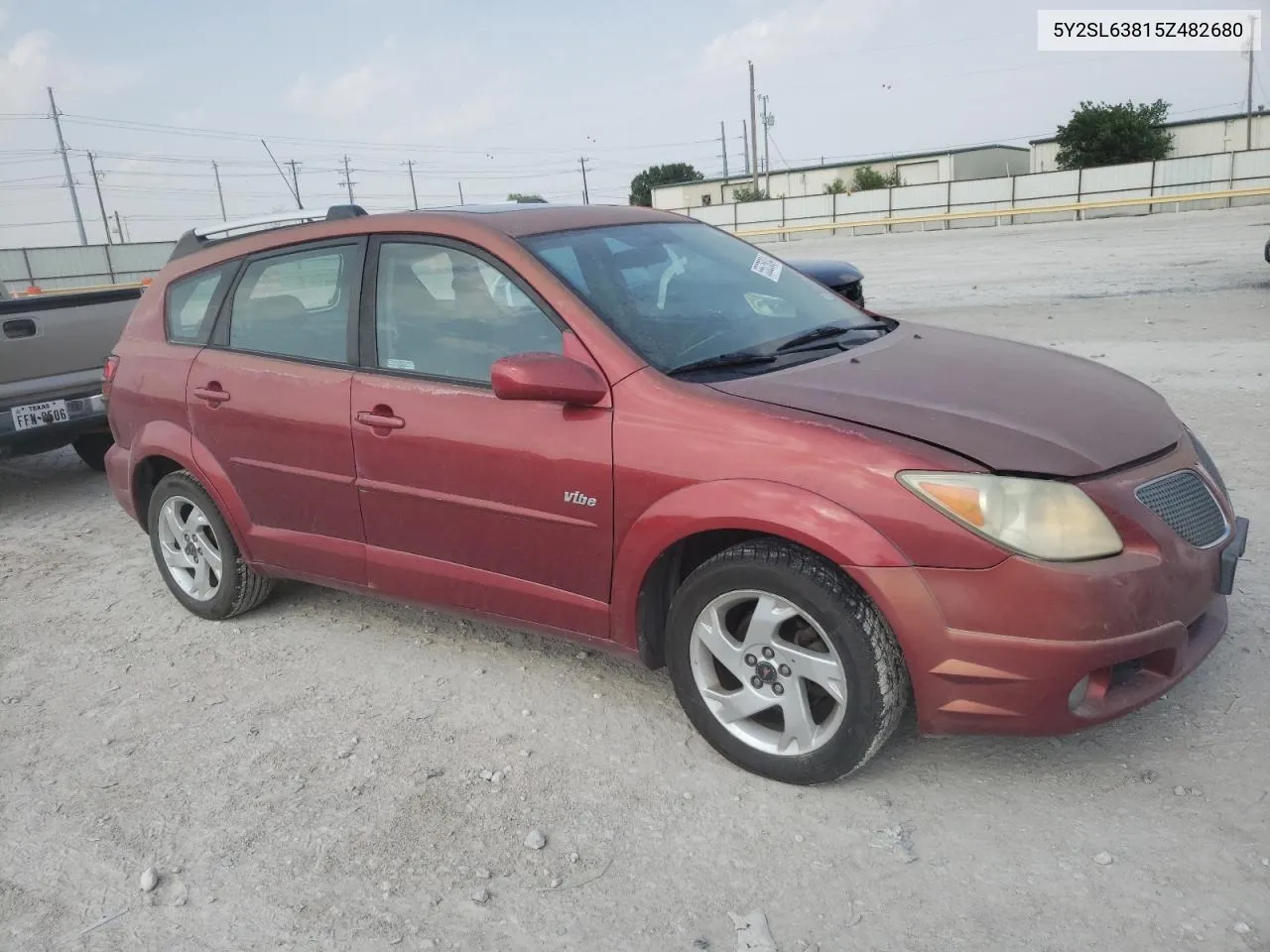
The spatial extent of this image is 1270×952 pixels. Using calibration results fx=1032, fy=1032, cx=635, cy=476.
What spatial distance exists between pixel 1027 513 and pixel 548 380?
1.38m

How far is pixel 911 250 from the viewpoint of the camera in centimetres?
2348

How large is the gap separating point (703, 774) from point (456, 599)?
1.11 metres

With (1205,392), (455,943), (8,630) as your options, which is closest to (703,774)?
(455,943)

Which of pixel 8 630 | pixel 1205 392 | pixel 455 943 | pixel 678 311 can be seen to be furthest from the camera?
pixel 1205 392

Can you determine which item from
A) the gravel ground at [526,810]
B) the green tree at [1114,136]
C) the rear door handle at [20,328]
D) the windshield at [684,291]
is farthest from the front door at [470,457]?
the green tree at [1114,136]

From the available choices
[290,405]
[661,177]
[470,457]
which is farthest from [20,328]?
[661,177]

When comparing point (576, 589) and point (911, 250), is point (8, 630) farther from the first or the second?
point (911, 250)

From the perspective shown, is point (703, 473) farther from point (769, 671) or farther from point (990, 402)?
point (990, 402)

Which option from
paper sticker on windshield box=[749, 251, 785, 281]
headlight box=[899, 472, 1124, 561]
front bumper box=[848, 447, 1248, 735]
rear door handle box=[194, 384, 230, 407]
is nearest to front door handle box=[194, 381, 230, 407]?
rear door handle box=[194, 384, 230, 407]

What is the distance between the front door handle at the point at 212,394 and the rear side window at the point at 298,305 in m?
0.19

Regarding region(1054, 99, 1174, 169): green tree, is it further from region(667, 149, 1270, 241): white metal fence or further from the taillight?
the taillight

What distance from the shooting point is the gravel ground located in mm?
2516

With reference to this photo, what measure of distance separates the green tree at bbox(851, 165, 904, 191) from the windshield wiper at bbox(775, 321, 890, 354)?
60.4 meters

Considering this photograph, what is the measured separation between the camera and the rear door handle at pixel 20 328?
21.0 ft
